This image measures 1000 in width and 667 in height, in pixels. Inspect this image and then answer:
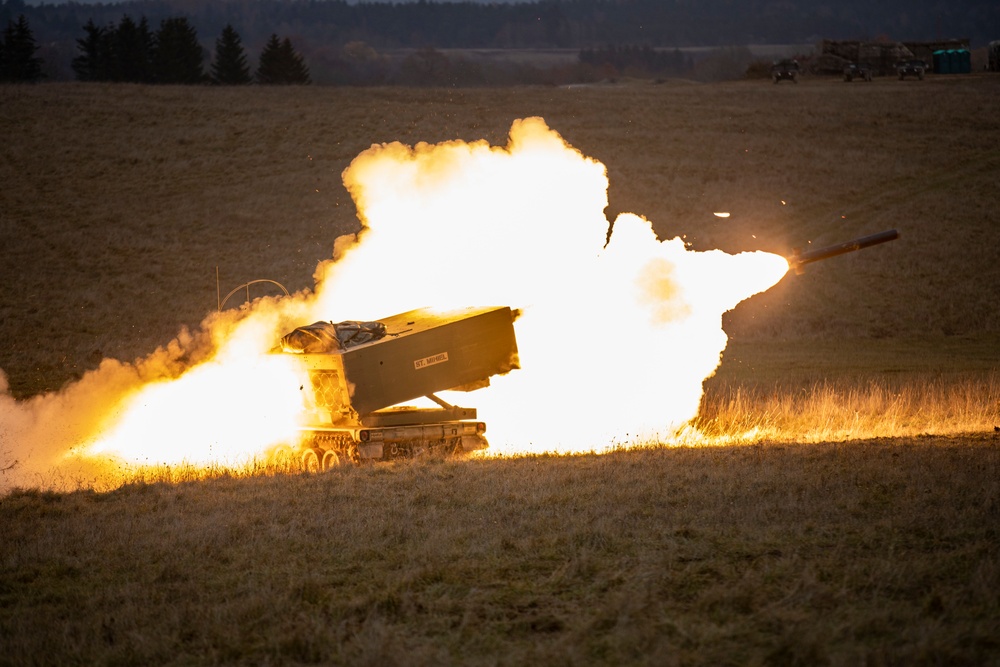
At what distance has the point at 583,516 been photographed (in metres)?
13.2

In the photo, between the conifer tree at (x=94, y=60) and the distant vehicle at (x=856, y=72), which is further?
the conifer tree at (x=94, y=60)

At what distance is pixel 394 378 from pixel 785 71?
242 feet

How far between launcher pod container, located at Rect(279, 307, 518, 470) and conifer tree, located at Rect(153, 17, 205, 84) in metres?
74.9

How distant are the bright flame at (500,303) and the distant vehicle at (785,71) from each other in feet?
217

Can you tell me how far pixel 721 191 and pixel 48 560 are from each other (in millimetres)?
43062

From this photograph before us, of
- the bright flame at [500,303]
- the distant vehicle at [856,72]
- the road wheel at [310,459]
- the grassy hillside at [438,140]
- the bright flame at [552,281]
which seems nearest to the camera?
the road wheel at [310,459]

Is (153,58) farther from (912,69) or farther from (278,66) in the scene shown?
(912,69)

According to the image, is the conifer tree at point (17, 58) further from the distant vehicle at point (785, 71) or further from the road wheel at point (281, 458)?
the road wheel at point (281, 458)

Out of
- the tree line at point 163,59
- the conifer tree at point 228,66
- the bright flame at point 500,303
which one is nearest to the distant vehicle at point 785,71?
the tree line at point 163,59

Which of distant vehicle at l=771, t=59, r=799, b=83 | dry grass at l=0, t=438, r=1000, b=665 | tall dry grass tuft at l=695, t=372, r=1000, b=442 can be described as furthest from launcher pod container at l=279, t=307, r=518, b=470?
distant vehicle at l=771, t=59, r=799, b=83

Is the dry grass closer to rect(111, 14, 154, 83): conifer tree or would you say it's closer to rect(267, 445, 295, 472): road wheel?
rect(267, 445, 295, 472): road wheel

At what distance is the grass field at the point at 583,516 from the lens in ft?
31.2

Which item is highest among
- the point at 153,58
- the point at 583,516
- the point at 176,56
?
the point at 153,58

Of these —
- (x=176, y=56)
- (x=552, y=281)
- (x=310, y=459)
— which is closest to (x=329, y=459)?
(x=310, y=459)
